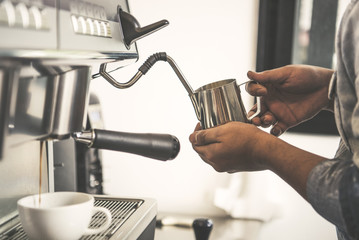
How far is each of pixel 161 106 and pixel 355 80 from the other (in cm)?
97

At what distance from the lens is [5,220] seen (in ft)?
2.31

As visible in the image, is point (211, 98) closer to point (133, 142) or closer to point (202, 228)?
point (133, 142)

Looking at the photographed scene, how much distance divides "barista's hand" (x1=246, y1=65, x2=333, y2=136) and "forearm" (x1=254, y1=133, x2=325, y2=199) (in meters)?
0.17

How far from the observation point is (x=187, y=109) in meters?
1.49

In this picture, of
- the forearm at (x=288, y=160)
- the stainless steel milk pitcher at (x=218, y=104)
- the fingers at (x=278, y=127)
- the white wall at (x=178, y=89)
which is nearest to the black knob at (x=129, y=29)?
the stainless steel milk pitcher at (x=218, y=104)

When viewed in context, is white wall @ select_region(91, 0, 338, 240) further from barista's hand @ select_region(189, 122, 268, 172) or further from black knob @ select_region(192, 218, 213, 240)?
barista's hand @ select_region(189, 122, 268, 172)

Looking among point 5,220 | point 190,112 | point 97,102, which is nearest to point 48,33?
point 5,220

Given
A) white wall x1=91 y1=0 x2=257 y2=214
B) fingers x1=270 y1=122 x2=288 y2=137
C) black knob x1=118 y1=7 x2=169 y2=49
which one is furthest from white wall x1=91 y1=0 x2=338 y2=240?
black knob x1=118 y1=7 x2=169 y2=49

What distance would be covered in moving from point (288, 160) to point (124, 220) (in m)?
0.26

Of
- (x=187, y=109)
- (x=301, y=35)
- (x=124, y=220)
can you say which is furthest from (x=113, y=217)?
(x=301, y=35)

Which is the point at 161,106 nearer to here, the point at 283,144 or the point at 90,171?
the point at 90,171

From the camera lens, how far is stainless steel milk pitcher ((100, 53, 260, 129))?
70cm

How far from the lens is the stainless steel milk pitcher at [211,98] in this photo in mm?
697

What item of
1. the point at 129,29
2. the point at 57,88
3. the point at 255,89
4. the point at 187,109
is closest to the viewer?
the point at 57,88
